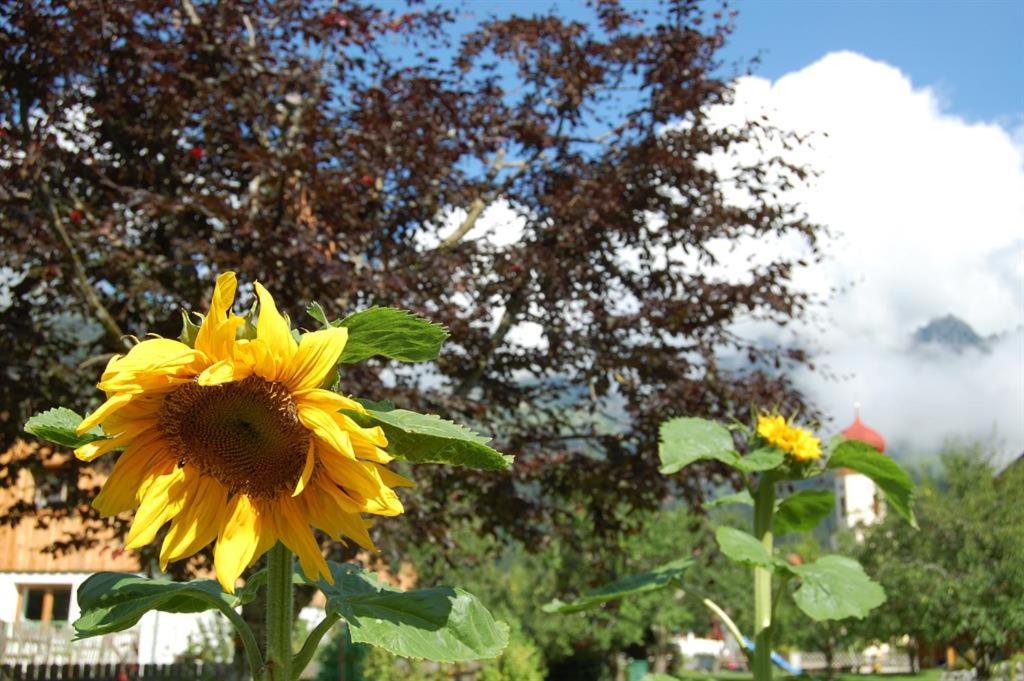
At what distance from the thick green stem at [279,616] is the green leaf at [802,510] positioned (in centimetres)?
202

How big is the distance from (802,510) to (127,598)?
7.27 ft

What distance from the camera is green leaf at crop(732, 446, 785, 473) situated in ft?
8.70

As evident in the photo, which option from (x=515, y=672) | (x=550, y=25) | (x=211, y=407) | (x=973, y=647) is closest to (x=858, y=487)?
(x=973, y=647)

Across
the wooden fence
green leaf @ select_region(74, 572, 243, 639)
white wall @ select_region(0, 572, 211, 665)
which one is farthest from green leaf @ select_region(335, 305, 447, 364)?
white wall @ select_region(0, 572, 211, 665)

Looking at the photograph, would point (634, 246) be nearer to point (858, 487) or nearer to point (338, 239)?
point (338, 239)

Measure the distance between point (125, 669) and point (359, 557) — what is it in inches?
251

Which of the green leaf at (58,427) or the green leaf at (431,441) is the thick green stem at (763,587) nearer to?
the green leaf at (431,441)

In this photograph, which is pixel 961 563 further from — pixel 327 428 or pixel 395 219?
pixel 327 428

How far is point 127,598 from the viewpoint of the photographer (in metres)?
1.34

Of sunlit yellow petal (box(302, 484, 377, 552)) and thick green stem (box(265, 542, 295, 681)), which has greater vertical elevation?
sunlit yellow petal (box(302, 484, 377, 552))

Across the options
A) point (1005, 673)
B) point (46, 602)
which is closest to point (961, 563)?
point (1005, 673)

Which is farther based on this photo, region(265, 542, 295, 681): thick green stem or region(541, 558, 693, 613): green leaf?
region(541, 558, 693, 613): green leaf

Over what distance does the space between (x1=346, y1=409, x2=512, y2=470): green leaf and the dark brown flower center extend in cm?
9

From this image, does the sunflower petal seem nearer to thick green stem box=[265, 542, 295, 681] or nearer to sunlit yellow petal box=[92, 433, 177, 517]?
sunlit yellow petal box=[92, 433, 177, 517]
